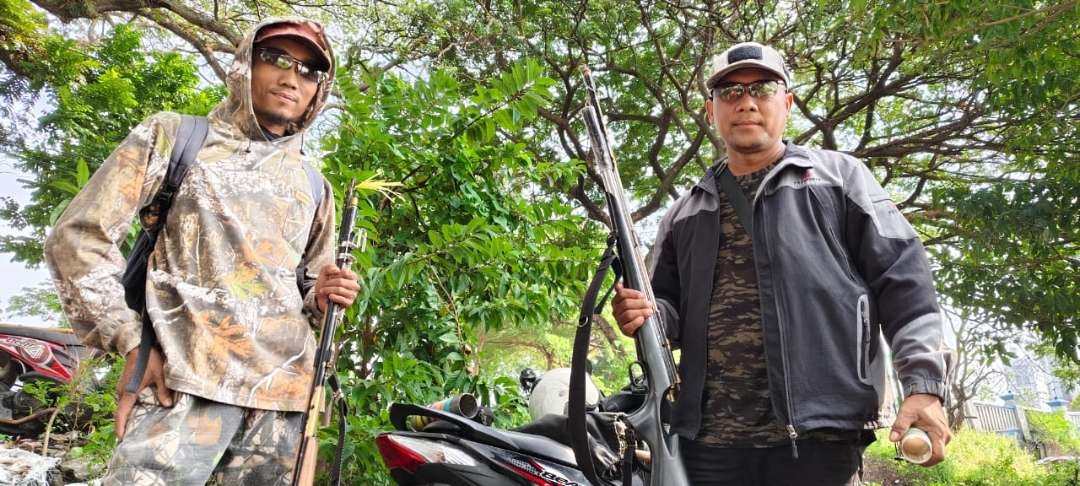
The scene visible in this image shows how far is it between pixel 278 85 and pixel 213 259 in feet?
1.89

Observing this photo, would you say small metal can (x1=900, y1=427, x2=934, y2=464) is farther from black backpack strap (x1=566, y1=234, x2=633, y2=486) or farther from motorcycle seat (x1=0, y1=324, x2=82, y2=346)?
motorcycle seat (x1=0, y1=324, x2=82, y2=346)

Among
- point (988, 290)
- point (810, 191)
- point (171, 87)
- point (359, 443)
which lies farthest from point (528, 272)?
point (988, 290)

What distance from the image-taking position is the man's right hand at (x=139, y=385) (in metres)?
1.70

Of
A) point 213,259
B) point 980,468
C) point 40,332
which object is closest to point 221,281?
point 213,259

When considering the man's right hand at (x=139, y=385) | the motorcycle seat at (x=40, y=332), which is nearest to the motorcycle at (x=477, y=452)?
the man's right hand at (x=139, y=385)

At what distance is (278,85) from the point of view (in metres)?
2.12

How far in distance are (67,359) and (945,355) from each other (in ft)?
28.6

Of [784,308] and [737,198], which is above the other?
[737,198]

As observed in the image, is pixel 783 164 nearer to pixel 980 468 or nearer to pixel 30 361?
pixel 30 361

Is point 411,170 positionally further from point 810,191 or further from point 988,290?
point 988,290

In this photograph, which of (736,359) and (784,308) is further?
(736,359)

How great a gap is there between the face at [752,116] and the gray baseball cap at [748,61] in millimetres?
22

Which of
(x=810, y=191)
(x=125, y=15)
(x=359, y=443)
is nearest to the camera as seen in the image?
(x=810, y=191)

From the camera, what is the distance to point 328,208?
7.35 ft
